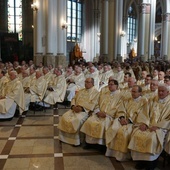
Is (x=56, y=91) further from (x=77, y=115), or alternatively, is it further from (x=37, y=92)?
(x=77, y=115)

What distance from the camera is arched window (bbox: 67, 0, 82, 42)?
30359 millimetres

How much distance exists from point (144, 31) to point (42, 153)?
22.2 meters

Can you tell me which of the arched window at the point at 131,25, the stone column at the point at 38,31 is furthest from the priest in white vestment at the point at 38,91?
the arched window at the point at 131,25

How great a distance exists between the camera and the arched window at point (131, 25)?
132 ft

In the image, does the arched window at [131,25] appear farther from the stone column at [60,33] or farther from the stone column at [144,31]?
the stone column at [60,33]

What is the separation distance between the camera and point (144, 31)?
26219 millimetres

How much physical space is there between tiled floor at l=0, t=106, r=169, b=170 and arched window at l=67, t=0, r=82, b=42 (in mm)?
23554

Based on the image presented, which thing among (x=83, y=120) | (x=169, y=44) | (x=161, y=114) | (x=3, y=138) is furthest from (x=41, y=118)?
(x=169, y=44)

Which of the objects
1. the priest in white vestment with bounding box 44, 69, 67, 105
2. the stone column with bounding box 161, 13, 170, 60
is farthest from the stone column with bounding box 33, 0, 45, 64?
the stone column with bounding box 161, 13, 170, 60

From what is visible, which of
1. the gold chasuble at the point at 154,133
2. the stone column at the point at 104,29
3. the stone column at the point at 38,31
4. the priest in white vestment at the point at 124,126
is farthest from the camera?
the stone column at the point at 104,29

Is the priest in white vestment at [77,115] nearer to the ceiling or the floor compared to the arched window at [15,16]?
nearer to the floor

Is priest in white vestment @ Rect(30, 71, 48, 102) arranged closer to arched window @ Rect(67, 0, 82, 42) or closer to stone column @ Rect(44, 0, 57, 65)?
stone column @ Rect(44, 0, 57, 65)

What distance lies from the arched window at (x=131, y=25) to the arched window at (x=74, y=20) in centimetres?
1099

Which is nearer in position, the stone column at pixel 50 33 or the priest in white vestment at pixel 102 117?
the priest in white vestment at pixel 102 117
